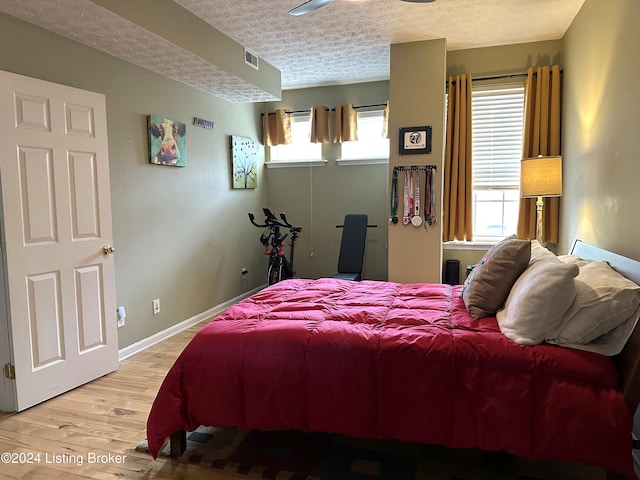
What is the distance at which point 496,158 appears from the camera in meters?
4.30

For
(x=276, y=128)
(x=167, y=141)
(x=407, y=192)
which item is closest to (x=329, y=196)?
(x=276, y=128)

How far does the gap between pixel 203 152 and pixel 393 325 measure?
3167 millimetres

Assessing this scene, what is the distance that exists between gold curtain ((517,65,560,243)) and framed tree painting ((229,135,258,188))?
313 centimetres

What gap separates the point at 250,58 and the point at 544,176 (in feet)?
9.29

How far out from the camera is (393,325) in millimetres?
2148

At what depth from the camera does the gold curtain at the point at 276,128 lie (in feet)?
18.2

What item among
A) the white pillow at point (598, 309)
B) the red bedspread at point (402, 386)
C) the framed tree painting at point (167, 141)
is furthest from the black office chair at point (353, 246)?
the white pillow at point (598, 309)

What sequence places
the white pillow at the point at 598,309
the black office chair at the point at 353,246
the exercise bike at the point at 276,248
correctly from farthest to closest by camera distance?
the exercise bike at the point at 276,248, the black office chair at the point at 353,246, the white pillow at the point at 598,309

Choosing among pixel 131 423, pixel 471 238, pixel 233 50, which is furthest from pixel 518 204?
pixel 131 423

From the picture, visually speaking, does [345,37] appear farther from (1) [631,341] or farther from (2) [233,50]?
(1) [631,341]

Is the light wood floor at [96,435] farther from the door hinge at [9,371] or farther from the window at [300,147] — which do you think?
the window at [300,147]

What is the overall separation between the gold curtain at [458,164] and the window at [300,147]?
6.06ft

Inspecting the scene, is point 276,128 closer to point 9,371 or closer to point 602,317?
point 9,371

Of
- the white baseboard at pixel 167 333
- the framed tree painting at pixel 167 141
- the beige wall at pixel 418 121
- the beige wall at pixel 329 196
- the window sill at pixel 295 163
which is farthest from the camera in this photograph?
the window sill at pixel 295 163
